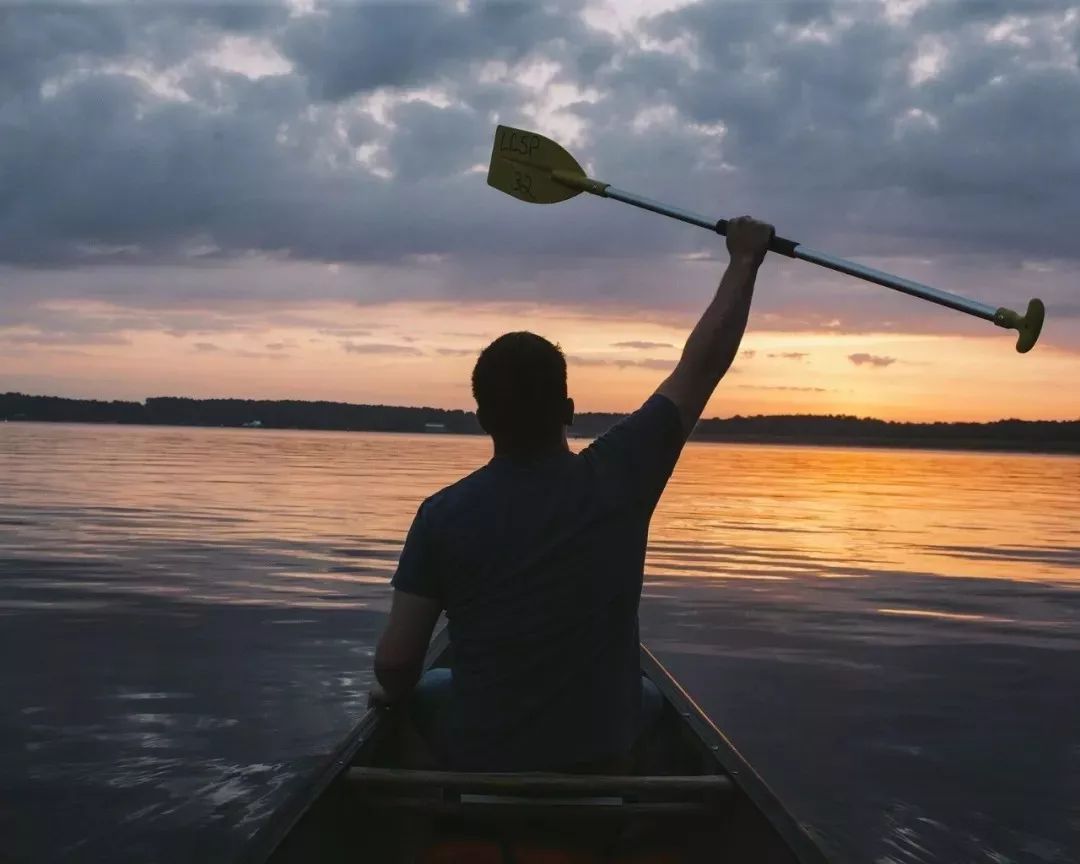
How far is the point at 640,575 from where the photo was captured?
315cm

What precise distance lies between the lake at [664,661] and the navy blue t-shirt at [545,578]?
2.44 m

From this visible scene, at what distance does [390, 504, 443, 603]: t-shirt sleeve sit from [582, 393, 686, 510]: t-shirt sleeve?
1.64 feet

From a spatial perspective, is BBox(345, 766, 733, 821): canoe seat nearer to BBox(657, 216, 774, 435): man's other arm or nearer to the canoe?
the canoe

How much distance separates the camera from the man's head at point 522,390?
9.72 feet

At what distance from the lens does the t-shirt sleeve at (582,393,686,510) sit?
2988 mm

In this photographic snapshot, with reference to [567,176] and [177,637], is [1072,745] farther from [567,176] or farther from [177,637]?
[177,637]

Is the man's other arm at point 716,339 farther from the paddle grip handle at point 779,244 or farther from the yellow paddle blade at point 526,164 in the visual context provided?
the yellow paddle blade at point 526,164

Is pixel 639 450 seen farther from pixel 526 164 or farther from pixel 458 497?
pixel 526 164

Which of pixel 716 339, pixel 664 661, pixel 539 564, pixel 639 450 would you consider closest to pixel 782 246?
pixel 716 339

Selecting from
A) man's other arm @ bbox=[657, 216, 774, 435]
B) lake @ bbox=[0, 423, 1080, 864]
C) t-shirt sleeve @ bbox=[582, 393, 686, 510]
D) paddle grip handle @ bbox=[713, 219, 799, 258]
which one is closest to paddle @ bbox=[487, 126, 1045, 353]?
paddle grip handle @ bbox=[713, 219, 799, 258]

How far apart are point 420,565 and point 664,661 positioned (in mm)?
6493

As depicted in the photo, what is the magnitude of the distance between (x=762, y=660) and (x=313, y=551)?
8.31m

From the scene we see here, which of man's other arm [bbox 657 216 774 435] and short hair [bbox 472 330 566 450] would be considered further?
man's other arm [bbox 657 216 774 435]

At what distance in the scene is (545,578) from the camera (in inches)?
117
